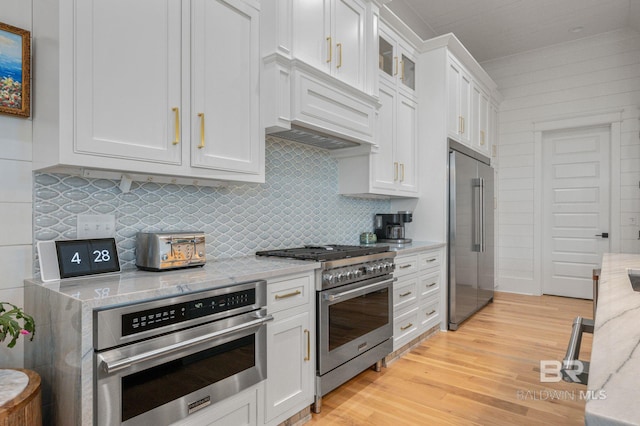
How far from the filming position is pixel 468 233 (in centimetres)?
412

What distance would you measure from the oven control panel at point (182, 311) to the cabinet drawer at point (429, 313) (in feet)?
7.08

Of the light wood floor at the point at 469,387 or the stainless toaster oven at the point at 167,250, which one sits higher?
the stainless toaster oven at the point at 167,250

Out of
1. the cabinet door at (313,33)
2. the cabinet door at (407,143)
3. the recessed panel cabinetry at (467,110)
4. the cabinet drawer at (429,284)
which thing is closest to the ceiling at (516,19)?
the recessed panel cabinetry at (467,110)

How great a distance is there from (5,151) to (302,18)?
68.4 inches

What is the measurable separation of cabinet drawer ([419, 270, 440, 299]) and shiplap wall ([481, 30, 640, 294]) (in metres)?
2.42

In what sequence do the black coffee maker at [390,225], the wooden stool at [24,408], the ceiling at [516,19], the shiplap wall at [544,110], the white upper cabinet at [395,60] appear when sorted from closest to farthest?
the wooden stool at [24,408]
the white upper cabinet at [395,60]
the black coffee maker at [390,225]
the ceiling at [516,19]
the shiplap wall at [544,110]

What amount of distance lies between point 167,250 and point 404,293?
2.03 m

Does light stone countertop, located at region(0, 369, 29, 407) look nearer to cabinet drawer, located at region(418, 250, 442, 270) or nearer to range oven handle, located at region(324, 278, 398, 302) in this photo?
range oven handle, located at region(324, 278, 398, 302)

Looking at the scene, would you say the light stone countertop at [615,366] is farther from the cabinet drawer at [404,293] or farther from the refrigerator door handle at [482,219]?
the refrigerator door handle at [482,219]

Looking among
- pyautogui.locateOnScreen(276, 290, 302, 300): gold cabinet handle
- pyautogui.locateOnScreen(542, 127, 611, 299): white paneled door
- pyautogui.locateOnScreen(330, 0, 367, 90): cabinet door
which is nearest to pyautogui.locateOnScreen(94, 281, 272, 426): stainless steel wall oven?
pyautogui.locateOnScreen(276, 290, 302, 300): gold cabinet handle

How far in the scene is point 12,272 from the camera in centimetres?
160

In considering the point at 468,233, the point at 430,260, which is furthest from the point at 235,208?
the point at 468,233

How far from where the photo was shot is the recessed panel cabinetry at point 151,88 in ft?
4.79

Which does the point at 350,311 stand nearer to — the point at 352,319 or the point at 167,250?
the point at 352,319
